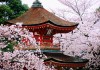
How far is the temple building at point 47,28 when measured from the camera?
16.5 m

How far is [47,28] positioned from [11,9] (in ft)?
14.6

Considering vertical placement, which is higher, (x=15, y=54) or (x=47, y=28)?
(x=47, y=28)

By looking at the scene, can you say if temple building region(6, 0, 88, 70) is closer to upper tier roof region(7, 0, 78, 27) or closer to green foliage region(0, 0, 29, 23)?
upper tier roof region(7, 0, 78, 27)

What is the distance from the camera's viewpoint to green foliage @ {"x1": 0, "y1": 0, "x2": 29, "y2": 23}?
19059 mm

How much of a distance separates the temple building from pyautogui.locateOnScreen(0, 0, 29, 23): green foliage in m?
1.81

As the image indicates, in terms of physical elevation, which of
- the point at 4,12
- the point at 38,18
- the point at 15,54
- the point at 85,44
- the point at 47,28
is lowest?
the point at 15,54

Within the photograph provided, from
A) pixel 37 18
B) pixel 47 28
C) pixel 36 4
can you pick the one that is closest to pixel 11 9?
pixel 36 4

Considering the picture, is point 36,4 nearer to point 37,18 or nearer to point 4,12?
point 37,18

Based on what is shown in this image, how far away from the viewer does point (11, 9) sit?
2052cm

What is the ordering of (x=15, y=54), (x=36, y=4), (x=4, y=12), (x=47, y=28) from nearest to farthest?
(x=15, y=54) → (x=47, y=28) → (x=36, y=4) → (x=4, y=12)

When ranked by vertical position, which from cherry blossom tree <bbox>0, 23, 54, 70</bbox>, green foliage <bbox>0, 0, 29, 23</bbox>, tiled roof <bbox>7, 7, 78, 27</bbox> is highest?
green foliage <bbox>0, 0, 29, 23</bbox>

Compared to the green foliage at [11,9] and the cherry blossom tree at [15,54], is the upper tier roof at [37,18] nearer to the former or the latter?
the green foliage at [11,9]

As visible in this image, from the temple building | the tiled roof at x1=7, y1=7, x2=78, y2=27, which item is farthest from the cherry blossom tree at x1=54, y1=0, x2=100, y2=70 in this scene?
the tiled roof at x1=7, y1=7, x2=78, y2=27

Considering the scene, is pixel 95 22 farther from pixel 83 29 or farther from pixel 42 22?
pixel 42 22
